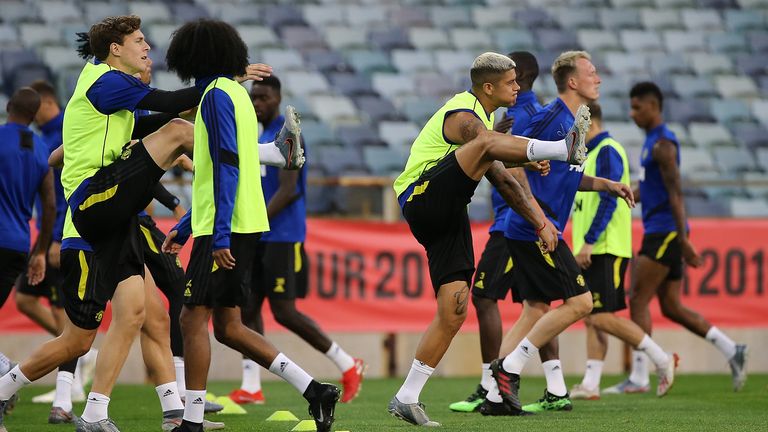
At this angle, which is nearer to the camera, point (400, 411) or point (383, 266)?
point (400, 411)

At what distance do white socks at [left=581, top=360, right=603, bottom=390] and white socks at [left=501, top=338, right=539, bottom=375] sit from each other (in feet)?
7.31

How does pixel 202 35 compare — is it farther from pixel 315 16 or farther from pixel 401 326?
pixel 315 16

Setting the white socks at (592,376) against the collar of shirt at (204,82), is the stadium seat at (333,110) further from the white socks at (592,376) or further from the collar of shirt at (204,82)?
the collar of shirt at (204,82)

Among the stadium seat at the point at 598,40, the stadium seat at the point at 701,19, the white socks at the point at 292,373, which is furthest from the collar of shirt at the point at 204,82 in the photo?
the stadium seat at the point at 701,19

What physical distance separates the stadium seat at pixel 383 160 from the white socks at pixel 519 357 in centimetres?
788

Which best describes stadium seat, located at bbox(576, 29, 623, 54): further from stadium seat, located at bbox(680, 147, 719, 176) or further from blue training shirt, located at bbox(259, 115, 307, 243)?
blue training shirt, located at bbox(259, 115, 307, 243)

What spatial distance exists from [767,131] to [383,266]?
8.46m

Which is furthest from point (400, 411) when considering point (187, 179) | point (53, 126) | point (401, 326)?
point (187, 179)

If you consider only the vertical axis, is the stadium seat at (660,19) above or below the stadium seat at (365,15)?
above

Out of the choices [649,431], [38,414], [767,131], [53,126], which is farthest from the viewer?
[767,131]

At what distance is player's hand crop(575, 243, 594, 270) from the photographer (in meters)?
8.60

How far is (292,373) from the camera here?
5.76 m

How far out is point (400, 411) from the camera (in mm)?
6262

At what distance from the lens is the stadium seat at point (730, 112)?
1780 cm
